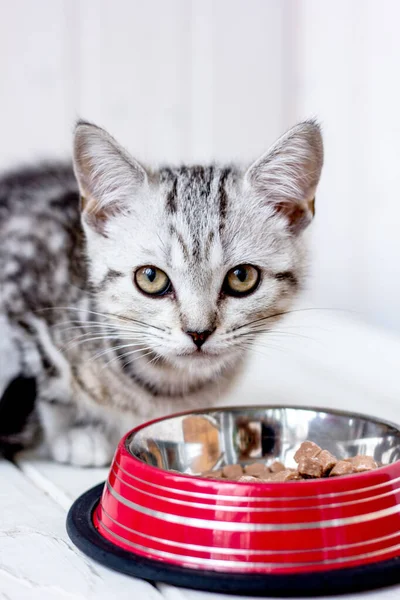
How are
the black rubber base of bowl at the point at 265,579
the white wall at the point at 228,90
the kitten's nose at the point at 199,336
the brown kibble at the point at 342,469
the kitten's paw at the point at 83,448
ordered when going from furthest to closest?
the white wall at the point at 228,90, the kitten's paw at the point at 83,448, the kitten's nose at the point at 199,336, the brown kibble at the point at 342,469, the black rubber base of bowl at the point at 265,579

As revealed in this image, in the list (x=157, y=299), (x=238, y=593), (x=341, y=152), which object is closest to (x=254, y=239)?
(x=157, y=299)

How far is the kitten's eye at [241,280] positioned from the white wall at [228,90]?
0.70m

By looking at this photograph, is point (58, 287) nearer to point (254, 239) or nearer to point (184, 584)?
point (254, 239)

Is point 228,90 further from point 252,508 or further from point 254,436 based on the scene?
point 252,508

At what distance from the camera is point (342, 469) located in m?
0.90

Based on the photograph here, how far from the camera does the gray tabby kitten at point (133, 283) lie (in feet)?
3.46

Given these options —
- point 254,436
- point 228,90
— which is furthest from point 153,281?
point 228,90

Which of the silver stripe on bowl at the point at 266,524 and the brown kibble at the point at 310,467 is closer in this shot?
the silver stripe on bowl at the point at 266,524

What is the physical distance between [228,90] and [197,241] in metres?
1.27

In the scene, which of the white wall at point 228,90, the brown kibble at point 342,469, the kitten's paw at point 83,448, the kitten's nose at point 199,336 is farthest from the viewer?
the white wall at point 228,90

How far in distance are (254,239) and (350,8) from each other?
2.97 ft

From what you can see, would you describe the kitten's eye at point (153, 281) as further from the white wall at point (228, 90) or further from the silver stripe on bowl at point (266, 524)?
the white wall at point (228, 90)

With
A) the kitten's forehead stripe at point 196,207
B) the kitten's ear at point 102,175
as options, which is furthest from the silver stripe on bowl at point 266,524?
the kitten's ear at point 102,175

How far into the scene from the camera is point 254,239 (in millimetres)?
1084
